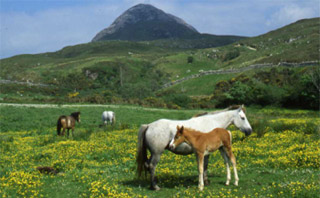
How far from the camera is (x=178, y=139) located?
35.1ft

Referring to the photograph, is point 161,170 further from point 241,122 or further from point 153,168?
point 241,122

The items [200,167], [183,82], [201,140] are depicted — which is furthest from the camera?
[183,82]

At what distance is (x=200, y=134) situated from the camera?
36.1 feet

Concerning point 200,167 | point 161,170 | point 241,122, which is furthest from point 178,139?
point 161,170

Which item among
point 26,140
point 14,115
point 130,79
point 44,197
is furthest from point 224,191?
point 130,79

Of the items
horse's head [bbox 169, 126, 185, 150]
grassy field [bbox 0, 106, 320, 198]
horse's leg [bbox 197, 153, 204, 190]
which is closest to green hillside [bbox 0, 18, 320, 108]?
grassy field [bbox 0, 106, 320, 198]

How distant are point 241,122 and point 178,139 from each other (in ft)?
10.9

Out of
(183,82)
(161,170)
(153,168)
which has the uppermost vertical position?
(183,82)

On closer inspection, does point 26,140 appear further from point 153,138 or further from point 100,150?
point 153,138

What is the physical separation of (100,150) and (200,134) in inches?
411

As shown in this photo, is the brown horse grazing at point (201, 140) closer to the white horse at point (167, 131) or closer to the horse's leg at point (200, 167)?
the horse's leg at point (200, 167)

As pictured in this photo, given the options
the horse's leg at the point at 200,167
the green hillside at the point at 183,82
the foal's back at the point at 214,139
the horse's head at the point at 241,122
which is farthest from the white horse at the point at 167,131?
the green hillside at the point at 183,82

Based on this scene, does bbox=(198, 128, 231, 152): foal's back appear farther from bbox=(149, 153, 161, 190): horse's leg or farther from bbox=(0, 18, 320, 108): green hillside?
bbox=(0, 18, 320, 108): green hillside

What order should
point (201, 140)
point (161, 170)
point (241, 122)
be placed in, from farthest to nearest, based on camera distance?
point (161, 170) < point (241, 122) < point (201, 140)
